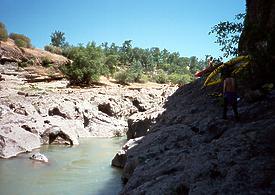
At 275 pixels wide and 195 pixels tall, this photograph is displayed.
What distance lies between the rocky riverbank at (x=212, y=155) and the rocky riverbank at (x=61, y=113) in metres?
7.21

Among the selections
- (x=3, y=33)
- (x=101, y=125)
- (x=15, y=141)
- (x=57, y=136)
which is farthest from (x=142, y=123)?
(x=3, y=33)

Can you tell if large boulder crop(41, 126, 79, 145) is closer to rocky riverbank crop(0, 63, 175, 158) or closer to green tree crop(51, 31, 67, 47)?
rocky riverbank crop(0, 63, 175, 158)

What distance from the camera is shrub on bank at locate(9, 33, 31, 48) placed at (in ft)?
164

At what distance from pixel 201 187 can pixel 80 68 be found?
29.8 meters

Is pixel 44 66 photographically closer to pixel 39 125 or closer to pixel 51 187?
pixel 39 125

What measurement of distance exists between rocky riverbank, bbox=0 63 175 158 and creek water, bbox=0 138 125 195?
1206mm

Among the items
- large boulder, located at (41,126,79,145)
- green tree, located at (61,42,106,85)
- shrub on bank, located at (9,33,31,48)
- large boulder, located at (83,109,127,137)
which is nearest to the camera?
large boulder, located at (41,126,79,145)

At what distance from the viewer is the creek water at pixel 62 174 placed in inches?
362

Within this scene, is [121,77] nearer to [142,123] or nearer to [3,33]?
[3,33]

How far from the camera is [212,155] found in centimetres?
593

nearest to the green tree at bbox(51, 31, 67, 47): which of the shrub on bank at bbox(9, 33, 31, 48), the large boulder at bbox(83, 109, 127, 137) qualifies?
the shrub on bank at bbox(9, 33, 31, 48)

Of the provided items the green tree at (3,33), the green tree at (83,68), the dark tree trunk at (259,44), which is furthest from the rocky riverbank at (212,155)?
the green tree at (3,33)

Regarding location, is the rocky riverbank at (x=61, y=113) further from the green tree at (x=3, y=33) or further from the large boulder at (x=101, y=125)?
the green tree at (x=3, y=33)

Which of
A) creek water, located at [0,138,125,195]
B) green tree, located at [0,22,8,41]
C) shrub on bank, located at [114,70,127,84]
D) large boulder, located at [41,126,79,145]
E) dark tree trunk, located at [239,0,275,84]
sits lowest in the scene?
creek water, located at [0,138,125,195]
